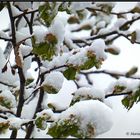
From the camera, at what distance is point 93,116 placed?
0.76 metres

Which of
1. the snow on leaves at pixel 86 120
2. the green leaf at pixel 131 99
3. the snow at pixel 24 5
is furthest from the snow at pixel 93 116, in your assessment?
the snow at pixel 24 5

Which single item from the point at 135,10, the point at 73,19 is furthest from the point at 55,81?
the point at 73,19

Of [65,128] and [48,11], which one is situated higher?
[48,11]

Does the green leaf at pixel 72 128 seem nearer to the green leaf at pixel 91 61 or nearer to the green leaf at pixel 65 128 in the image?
the green leaf at pixel 65 128

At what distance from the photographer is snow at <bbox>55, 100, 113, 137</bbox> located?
0.75 meters

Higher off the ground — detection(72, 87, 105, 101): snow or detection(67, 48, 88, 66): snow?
detection(67, 48, 88, 66): snow

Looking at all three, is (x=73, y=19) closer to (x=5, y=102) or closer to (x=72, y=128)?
(x=5, y=102)

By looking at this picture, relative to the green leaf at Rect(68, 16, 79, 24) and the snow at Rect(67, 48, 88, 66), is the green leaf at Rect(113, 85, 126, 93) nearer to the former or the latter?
the snow at Rect(67, 48, 88, 66)

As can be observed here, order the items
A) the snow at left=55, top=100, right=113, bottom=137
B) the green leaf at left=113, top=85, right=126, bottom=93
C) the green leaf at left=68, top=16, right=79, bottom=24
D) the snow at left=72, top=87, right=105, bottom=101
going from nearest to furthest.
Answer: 1. the snow at left=55, top=100, right=113, bottom=137
2. the snow at left=72, top=87, right=105, bottom=101
3. the green leaf at left=113, top=85, right=126, bottom=93
4. the green leaf at left=68, top=16, right=79, bottom=24

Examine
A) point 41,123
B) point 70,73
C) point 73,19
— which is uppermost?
point 73,19

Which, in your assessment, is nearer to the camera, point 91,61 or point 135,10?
point 91,61

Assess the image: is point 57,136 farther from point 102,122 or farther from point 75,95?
point 75,95

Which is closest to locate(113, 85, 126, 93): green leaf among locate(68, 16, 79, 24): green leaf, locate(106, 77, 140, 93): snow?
locate(106, 77, 140, 93): snow

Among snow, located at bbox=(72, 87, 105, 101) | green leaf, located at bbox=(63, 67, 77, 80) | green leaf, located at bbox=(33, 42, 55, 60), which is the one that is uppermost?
green leaf, located at bbox=(33, 42, 55, 60)
